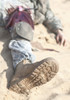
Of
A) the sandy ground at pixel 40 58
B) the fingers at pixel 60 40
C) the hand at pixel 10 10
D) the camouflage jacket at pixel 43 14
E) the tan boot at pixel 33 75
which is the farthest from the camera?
the camouflage jacket at pixel 43 14

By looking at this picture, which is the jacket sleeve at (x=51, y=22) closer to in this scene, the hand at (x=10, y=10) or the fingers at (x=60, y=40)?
the fingers at (x=60, y=40)

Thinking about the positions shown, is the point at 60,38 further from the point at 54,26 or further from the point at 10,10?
the point at 10,10

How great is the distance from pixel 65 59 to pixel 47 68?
710 mm

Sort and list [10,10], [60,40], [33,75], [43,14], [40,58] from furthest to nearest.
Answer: [43,14]
[60,40]
[10,10]
[40,58]
[33,75]

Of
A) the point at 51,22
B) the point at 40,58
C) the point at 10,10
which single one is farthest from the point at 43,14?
the point at 40,58

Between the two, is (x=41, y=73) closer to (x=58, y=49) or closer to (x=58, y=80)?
(x=58, y=80)

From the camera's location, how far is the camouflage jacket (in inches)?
118

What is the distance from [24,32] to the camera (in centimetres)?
235

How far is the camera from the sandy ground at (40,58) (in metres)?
1.89

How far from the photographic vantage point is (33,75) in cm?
181

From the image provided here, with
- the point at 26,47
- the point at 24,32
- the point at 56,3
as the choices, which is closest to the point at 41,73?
the point at 26,47

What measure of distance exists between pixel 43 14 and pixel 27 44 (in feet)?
2.85

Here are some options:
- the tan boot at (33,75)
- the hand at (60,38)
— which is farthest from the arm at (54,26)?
the tan boot at (33,75)

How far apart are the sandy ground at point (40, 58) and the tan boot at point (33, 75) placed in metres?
0.06
